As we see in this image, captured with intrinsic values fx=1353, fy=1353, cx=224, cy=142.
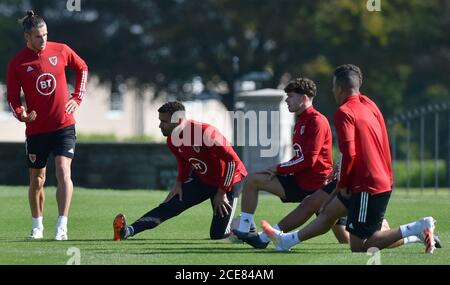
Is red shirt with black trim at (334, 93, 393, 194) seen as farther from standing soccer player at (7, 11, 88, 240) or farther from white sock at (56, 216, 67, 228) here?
standing soccer player at (7, 11, 88, 240)

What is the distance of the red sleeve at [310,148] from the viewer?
482 inches

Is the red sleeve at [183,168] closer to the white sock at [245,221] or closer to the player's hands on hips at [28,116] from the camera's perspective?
the white sock at [245,221]

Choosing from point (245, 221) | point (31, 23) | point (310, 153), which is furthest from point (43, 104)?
point (310, 153)

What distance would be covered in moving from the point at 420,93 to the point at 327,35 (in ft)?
36.8

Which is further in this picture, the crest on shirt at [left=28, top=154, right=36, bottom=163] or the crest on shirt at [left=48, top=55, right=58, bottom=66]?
the crest on shirt at [left=28, top=154, right=36, bottom=163]

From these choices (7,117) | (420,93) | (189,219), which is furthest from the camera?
(7,117)

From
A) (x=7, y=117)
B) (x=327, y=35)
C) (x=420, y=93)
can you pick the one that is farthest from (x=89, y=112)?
(x=327, y=35)

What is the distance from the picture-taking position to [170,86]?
47.3 meters

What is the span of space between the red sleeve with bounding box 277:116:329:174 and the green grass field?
2.44ft

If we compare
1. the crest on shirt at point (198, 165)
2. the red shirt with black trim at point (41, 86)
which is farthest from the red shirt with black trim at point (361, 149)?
the red shirt with black trim at point (41, 86)

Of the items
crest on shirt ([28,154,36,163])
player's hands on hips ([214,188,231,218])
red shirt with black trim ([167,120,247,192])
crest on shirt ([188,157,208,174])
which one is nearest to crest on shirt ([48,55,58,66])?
crest on shirt ([28,154,36,163])

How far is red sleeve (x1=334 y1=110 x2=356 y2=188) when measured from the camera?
1109cm

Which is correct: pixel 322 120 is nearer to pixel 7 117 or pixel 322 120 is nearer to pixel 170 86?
pixel 170 86

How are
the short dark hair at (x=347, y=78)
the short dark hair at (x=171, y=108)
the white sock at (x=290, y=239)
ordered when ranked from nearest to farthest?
1. the short dark hair at (x=347, y=78)
2. the white sock at (x=290, y=239)
3. the short dark hair at (x=171, y=108)
